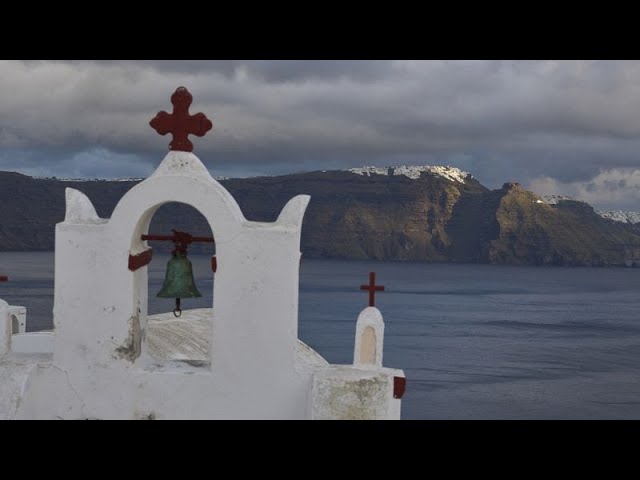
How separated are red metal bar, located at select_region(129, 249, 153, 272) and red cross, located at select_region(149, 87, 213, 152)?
1342 mm

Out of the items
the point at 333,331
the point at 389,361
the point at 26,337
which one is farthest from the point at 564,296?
the point at 26,337

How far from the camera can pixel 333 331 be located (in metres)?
81.9

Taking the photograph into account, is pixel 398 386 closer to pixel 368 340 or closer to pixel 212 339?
pixel 368 340

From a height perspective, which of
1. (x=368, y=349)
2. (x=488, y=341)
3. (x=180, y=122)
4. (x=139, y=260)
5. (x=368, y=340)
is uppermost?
(x=180, y=122)

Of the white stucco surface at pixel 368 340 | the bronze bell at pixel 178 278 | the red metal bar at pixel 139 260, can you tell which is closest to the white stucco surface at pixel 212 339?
the red metal bar at pixel 139 260

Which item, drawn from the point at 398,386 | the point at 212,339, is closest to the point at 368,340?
the point at 398,386

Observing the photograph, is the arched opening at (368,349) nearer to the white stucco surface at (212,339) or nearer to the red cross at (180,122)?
the white stucco surface at (212,339)

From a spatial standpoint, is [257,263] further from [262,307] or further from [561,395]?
[561,395]

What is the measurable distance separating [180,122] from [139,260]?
5.56 ft

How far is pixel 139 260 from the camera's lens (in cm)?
899

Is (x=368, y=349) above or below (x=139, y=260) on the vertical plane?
below

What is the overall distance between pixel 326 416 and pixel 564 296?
14268cm

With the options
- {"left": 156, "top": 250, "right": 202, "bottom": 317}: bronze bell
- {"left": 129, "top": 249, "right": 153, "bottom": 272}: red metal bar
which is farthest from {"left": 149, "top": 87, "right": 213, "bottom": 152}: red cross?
{"left": 156, "top": 250, "right": 202, "bottom": 317}: bronze bell

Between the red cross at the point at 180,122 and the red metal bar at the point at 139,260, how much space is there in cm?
134
